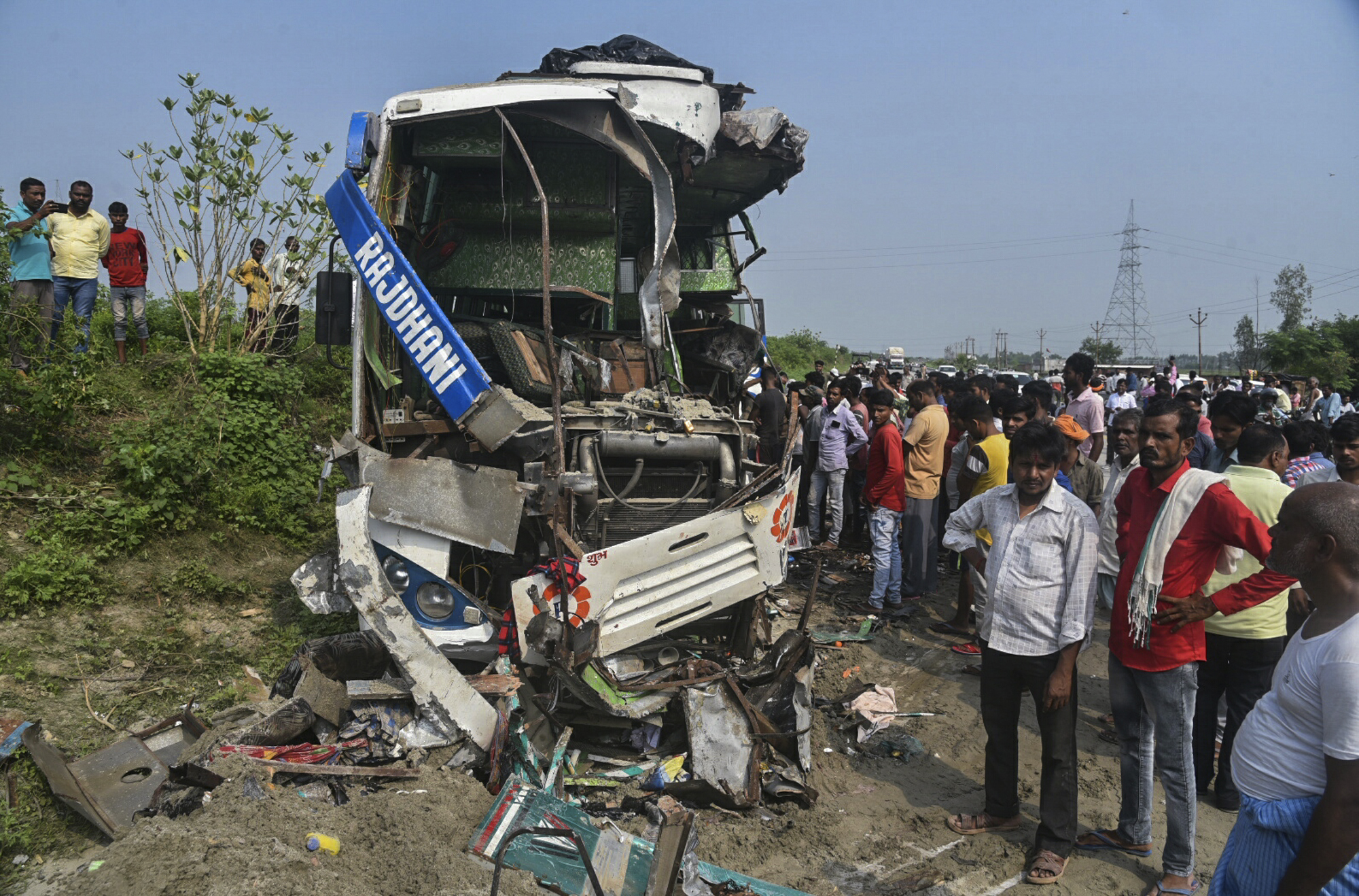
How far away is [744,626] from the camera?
184 inches

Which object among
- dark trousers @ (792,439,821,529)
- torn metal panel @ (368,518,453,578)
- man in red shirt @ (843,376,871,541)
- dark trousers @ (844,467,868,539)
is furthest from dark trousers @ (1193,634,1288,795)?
dark trousers @ (844,467,868,539)

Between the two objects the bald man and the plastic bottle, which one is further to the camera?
the plastic bottle

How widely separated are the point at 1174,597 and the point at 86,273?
8.15m

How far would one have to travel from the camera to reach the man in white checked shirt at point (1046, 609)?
3.35 metres

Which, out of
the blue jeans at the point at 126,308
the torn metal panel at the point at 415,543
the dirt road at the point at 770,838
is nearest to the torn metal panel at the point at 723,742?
the dirt road at the point at 770,838

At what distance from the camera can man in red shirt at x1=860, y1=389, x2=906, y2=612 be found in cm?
677

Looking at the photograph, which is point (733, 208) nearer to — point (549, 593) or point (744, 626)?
point (744, 626)

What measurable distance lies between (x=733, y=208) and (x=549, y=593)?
5154 mm

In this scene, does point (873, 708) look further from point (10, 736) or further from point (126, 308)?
point (126, 308)

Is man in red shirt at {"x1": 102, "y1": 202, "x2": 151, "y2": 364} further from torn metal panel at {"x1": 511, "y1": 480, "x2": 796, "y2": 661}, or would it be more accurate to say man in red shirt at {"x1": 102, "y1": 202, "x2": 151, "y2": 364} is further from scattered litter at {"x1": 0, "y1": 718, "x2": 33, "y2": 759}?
torn metal panel at {"x1": 511, "y1": 480, "x2": 796, "y2": 661}

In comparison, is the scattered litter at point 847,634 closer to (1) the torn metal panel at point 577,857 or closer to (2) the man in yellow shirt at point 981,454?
(2) the man in yellow shirt at point 981,454

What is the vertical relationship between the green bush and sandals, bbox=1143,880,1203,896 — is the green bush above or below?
above

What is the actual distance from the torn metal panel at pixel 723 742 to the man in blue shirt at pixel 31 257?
585cm

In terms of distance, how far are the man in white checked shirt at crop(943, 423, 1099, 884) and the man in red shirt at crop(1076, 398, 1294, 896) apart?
7.6 inches
